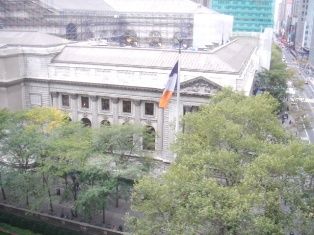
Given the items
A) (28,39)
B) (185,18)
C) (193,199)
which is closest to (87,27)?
(185,18)

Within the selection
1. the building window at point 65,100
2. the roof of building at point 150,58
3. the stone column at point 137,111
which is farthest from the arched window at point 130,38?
the stone column at point 137,111

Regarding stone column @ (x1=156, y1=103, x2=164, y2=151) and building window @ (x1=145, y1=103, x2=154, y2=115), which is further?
building window @ (x1=145, y1=103, x2=154, y2=115)

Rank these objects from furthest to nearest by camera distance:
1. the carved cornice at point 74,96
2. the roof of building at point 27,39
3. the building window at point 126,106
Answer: the roof of building at point 27,39
the carved cornice at point 74,96
the building window at point 126,106

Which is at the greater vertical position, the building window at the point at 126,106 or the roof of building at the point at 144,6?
the roof of building at the point at 144,6

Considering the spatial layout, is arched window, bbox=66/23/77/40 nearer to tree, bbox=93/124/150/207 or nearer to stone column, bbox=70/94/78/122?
stone column, bbox=70/94/78/122

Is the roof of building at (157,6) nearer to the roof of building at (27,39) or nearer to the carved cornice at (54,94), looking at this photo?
the roof of building at (27,39)

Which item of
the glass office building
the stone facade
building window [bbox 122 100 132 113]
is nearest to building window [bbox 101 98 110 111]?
the stone facade

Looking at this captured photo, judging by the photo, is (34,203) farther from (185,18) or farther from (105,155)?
(185,18)

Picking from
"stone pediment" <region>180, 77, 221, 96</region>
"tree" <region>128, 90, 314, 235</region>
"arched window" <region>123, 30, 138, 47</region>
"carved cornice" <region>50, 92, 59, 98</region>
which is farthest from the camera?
"arched window" <region>123, 30, 138, 47</region>
